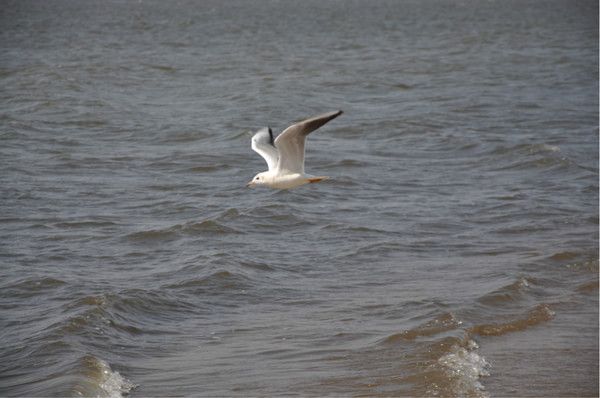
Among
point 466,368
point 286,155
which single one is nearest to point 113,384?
point 286,155

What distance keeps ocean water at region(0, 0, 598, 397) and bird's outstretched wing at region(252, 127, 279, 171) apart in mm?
1420

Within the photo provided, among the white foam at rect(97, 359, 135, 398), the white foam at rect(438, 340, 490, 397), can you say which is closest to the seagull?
the white foam at rect(438, 340, 490, 397)

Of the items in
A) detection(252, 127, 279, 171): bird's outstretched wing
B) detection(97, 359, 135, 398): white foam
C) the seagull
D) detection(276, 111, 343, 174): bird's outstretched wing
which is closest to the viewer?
detection(97, 359, 135, 398): white foam

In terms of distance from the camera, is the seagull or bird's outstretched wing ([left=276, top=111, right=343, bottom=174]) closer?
bird's outstretched wing ([left=276, top=111, right=343, bottom=174])

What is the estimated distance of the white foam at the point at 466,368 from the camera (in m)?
7.54

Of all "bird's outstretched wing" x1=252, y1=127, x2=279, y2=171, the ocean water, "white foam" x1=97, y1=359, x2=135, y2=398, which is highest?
"bird's outstretched wing" x1=252, y1=127, x2=279, y2=171

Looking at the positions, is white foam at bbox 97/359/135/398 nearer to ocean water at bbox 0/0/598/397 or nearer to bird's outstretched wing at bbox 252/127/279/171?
ocean water at bbox 0/0/598/397

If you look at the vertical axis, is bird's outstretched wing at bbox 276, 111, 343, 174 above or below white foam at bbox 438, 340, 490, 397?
above

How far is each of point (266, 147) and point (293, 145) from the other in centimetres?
102

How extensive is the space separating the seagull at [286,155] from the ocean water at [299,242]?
126 centimetres

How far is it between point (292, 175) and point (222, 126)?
12.3 metres

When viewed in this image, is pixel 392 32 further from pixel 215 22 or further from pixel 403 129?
pixel 403 129

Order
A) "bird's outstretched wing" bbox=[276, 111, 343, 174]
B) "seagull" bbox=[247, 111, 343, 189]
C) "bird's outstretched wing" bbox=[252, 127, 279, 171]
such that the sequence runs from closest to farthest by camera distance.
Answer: "bird's outstretched wing" bbox=[276, 111, 343, 174] < "seagull" bbox=[247, 111, 343, 189] < "bird's outstretched wing" bbox=[252, 127, 279, 171]

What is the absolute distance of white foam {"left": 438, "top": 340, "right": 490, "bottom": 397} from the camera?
754 cm
